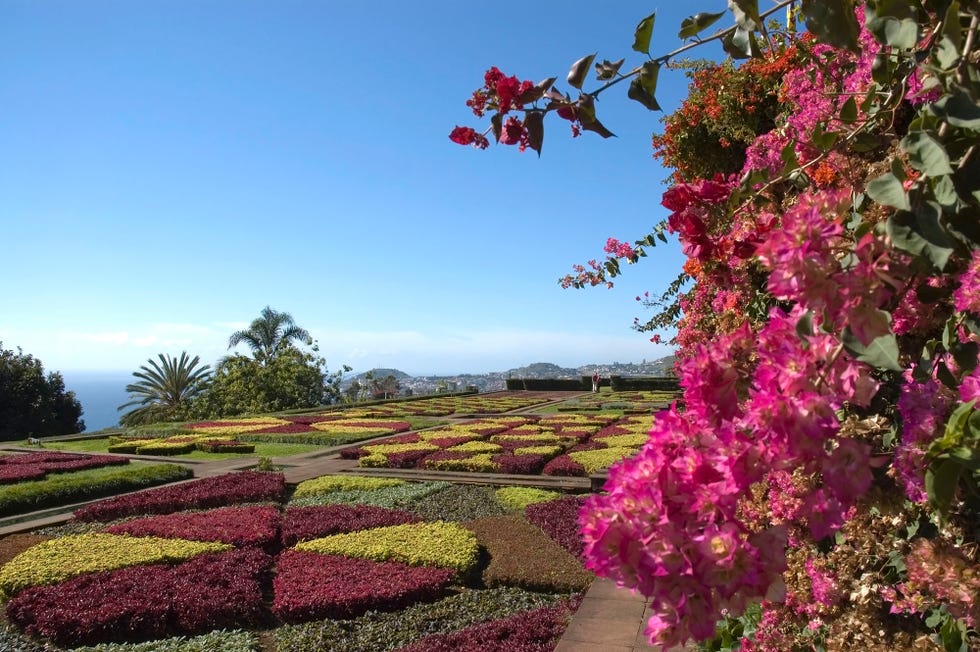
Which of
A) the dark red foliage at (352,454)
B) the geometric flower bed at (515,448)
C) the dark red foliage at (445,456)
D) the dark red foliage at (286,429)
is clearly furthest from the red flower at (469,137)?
the dark red foliage at (286,429)

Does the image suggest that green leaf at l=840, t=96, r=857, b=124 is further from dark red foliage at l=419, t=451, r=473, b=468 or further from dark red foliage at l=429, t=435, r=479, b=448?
dark red foliage at l=429, t=435, r=479, b=448

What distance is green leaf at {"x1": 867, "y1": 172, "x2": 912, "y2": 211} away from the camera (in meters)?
0.90

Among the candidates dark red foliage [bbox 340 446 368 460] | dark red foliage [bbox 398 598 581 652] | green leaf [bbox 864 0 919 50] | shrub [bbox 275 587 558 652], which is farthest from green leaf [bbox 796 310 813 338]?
dark red foliage [bbox 340 446 368 460]

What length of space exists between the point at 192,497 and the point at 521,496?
4.35 metres

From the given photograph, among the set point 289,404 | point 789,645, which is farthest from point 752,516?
point 289,404

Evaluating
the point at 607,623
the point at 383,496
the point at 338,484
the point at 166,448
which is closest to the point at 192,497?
the point at 338,484

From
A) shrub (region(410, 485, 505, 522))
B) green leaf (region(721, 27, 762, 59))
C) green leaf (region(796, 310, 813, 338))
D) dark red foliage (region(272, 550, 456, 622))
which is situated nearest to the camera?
green leaf (region(796, 310, 813, 338))

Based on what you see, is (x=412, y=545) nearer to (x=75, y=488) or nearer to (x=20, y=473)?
(x=75, y=488)

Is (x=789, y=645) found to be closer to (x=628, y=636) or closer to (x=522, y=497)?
(x=628, y=636)

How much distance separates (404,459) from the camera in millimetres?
10445

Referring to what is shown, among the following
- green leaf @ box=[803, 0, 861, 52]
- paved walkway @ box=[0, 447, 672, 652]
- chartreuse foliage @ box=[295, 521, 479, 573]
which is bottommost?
paved walkway @ box=[0, 447, 672, 652]

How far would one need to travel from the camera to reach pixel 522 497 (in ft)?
25.5

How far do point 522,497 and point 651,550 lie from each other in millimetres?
7115

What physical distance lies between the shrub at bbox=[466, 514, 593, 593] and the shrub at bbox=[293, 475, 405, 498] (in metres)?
2.83
